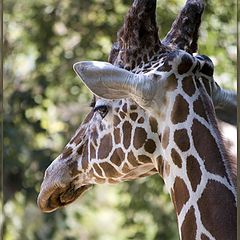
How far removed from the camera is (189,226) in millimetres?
1071

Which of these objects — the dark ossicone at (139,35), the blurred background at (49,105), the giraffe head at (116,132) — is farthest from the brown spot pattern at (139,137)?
the blurred background at (49,105)

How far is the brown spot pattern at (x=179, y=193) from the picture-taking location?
1092 millimetres

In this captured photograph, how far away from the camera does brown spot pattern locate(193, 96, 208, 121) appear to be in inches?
43.7

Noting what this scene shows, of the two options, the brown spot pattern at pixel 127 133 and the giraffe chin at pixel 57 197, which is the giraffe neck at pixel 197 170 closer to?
the brown spot pattern at pixel 127 133

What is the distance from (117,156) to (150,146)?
7 centimetres

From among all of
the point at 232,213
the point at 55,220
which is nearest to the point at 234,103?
the point at 232,213

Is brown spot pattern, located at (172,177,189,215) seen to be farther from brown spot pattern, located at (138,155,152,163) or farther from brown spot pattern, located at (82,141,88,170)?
brown spot pattern, located at (82,141,88,170)

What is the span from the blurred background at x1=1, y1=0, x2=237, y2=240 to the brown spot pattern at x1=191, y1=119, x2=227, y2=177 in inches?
69.5

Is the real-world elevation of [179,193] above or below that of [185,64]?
below

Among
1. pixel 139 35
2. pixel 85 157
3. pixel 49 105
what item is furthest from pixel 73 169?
pixel 49 105

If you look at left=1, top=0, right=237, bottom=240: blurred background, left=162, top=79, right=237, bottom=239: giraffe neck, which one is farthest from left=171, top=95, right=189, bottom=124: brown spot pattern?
left=1, top=0, right=237, bottom=240: blurred background

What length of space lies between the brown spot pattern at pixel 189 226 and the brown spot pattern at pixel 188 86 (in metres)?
0.16

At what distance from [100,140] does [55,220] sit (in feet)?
7.01

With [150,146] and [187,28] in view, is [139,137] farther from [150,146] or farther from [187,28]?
[187,28]
